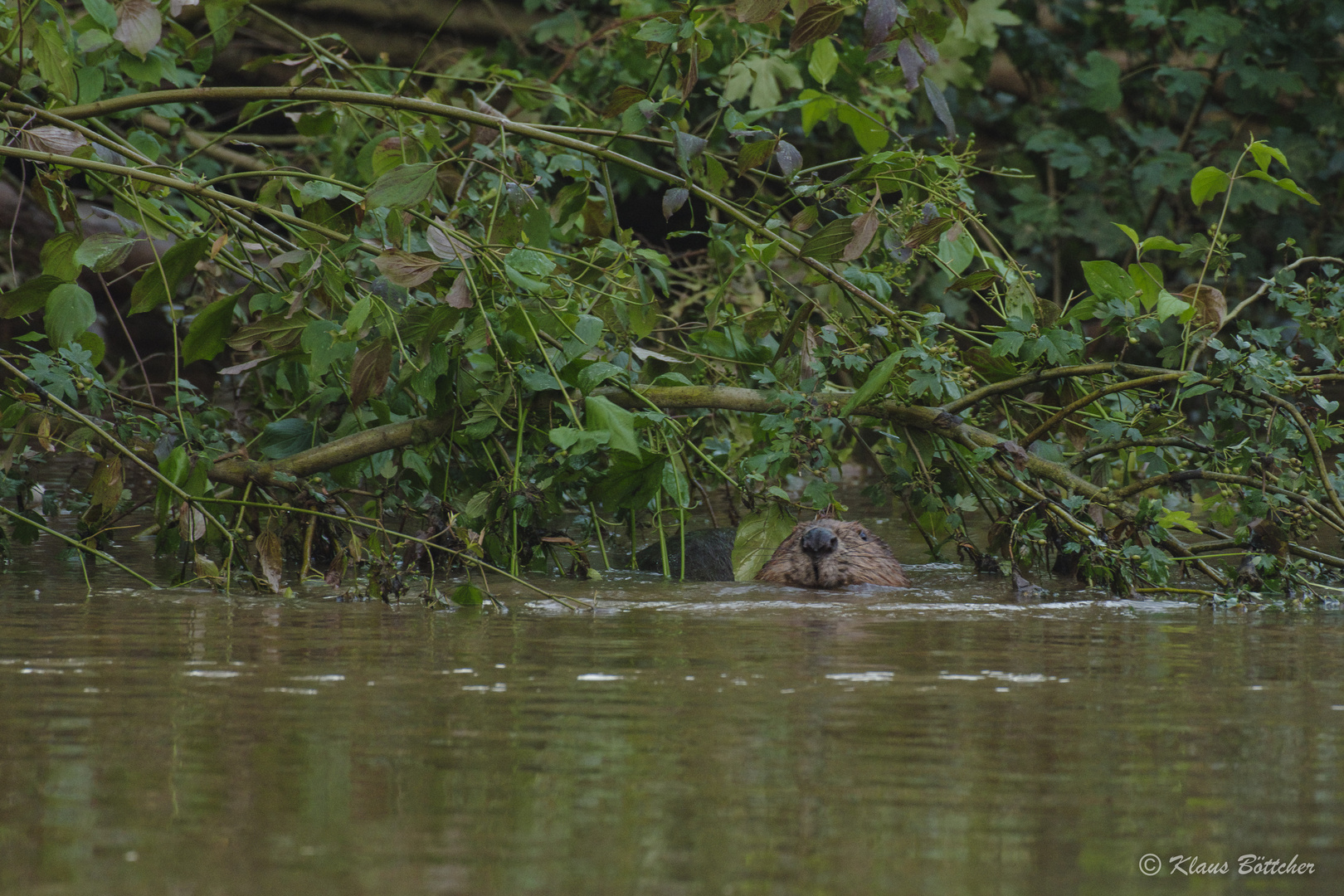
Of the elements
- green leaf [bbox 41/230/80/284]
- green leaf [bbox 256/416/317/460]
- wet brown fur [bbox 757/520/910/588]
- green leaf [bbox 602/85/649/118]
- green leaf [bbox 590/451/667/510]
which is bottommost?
wet brown fur [bbox 757/520/910/588]

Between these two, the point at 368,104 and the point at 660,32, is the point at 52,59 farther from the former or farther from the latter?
the point at 660,32

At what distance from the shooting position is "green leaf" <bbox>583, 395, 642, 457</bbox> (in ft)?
12.8

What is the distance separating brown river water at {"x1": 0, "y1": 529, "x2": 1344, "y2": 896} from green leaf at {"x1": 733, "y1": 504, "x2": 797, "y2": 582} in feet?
3.39

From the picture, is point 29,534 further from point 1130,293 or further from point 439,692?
point 1130,293

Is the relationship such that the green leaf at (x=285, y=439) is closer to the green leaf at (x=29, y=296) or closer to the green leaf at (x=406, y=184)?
the green leaf at (x=29, y=296)

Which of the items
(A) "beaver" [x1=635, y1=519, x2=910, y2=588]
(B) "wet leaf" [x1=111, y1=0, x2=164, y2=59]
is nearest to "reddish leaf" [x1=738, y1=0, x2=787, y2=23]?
(B) "wet leaf" [x1=111, y1=0, x2=164, y2=59]

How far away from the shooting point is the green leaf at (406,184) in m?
3.78

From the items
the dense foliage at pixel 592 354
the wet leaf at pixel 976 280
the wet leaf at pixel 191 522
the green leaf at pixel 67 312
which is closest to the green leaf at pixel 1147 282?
the dense foliage at pixel 592 354

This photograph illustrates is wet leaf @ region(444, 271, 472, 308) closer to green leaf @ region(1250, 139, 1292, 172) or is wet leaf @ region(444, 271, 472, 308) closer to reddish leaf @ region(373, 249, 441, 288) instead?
reddish leaf @ region(373, 249, 441, 288)

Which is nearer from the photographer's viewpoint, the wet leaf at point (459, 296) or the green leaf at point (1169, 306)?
the wet leaf at point (459, 296)

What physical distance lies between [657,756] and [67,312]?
95.1 inches

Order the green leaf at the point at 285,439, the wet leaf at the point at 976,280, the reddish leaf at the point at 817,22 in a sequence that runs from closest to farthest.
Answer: the reddish leaf at the point at 817,22 → the wet leaf at the point at 976,280 → the green leaf at the point at 285,439

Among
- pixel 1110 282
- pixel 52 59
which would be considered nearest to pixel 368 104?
pixel 52 59

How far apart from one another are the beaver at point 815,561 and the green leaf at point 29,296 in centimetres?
203
